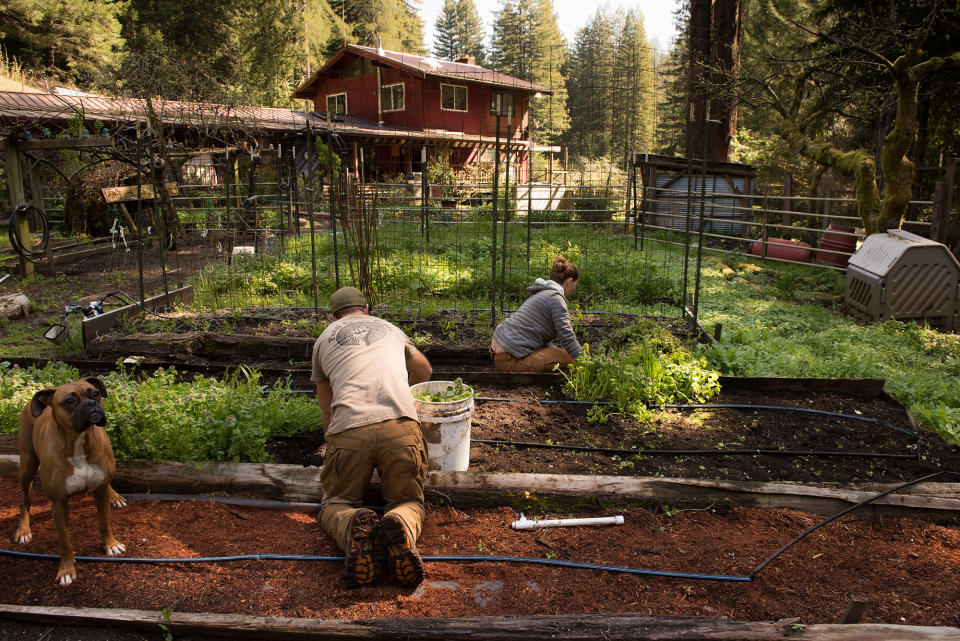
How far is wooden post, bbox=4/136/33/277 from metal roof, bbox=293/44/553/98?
566 inches

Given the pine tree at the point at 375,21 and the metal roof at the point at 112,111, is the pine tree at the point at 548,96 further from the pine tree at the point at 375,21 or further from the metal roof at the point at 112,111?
the metal roof at the point at 112,111

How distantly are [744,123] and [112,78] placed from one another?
29904 millimetres

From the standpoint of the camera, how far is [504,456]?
4.07 m

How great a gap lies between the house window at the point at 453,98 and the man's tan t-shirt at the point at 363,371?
22792 mm

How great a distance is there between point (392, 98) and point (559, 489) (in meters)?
23.9

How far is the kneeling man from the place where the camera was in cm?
286

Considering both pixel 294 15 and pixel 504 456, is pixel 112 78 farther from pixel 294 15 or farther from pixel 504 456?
pixel 294 15

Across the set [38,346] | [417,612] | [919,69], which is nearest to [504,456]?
[417,612]

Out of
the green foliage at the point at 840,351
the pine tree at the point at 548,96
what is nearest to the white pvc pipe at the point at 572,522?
the green foliage at the point at 840,351

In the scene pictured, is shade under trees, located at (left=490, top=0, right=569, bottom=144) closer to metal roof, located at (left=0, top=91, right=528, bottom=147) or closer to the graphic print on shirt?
metal roof, located at (left=0, top=91, right=528, bottom=147)

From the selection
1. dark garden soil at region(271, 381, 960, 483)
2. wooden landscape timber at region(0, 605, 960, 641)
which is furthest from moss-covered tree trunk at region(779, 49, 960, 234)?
wooden landscape timber at region(0, 605, 960, 641)

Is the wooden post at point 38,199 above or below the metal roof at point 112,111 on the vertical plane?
below

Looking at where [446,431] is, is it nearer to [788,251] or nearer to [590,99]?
[788,251]

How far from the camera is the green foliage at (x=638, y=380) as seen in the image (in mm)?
4652
